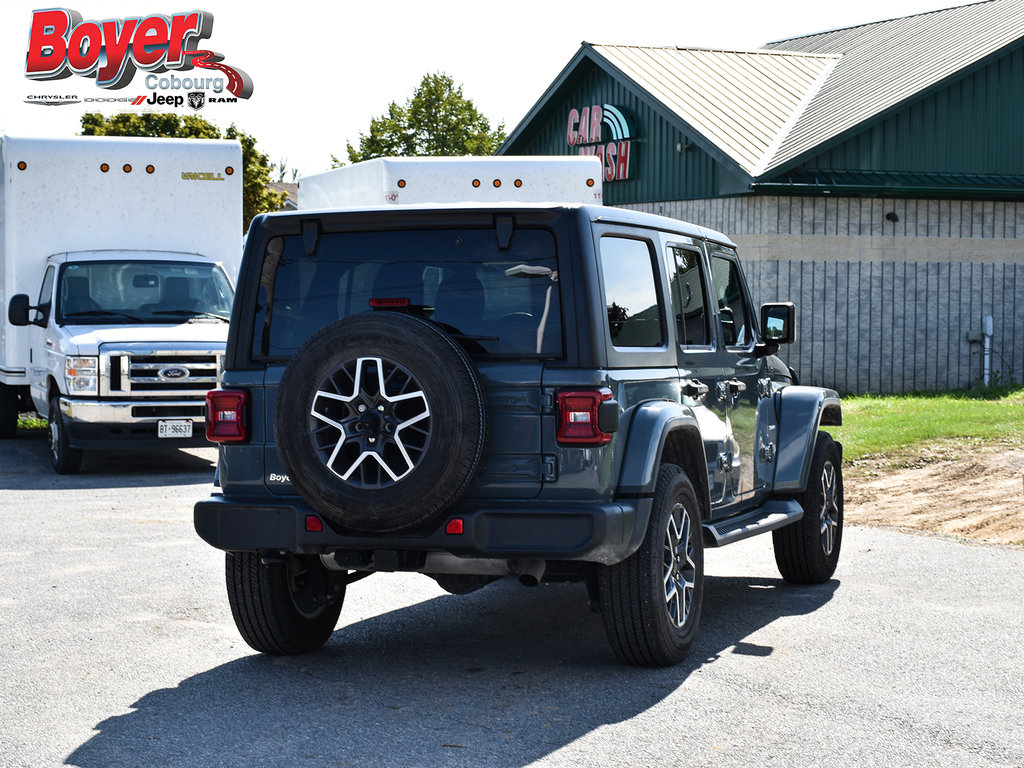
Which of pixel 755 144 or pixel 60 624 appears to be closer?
pixel 60 624

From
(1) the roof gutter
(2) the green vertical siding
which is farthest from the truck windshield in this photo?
(2) the green vertical siding

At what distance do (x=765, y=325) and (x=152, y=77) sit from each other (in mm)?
35455

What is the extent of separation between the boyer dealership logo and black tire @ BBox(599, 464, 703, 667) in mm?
34939

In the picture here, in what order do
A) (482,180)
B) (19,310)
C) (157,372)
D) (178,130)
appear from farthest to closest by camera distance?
(178,130), (482,180), (19,310), (157,372)

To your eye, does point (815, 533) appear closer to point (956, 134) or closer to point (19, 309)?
point (19, 309)

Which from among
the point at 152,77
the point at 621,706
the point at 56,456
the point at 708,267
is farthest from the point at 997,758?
the point at 152,77

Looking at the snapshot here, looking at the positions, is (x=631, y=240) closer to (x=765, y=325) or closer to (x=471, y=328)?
(x=471, y=328)

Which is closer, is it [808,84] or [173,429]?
[173,429]

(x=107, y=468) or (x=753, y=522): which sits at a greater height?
(x=753, y=522)

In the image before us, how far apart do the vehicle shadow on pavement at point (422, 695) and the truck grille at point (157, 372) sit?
7229mm

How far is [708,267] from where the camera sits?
7.87 m

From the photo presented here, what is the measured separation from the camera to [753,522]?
7.67 metres

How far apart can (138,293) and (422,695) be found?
10.3 metres

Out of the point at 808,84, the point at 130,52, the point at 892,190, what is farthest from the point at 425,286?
the point at 130,52
